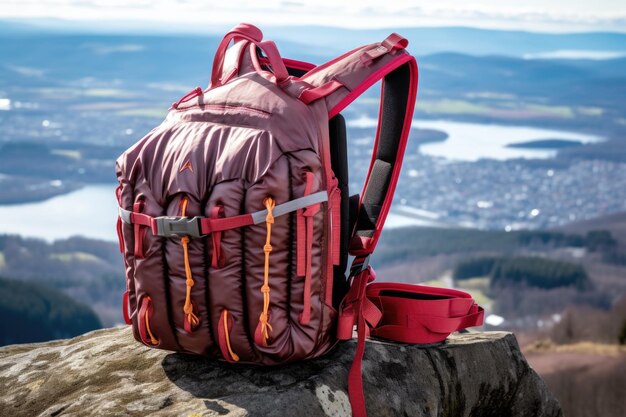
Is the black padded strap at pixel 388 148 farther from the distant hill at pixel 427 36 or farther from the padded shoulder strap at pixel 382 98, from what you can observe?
the distant hill at pixel 427 36

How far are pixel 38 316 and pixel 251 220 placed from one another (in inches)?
1650

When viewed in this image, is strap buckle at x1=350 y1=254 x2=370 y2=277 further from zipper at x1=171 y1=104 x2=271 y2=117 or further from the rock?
zipper at x1=171 y1=104 x2=271 y2=117

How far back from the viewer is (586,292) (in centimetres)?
5759

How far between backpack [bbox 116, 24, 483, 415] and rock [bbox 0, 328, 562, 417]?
0.43ft

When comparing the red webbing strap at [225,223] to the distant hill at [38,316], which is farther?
the distant hill at [38,316]

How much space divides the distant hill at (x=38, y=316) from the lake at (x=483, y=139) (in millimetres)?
71561

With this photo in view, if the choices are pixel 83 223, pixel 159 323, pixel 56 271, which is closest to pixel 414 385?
pixel 159 323

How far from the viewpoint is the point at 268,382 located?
3652mm

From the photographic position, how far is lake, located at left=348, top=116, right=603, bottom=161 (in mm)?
124544

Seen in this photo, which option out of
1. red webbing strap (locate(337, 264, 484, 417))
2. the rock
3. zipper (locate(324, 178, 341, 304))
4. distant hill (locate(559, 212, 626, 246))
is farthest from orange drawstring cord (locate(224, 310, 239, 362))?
distant hill (locate(559, 212, 626, 246))

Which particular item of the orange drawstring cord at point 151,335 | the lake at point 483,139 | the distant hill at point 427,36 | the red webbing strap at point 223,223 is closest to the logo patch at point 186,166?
the red webbing strap at point 223,223

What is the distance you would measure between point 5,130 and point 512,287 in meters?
86.7

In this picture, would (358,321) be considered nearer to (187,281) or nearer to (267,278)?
(267,278)

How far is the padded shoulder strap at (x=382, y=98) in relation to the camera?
375 centimetres
